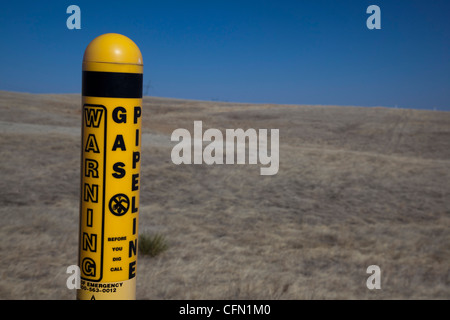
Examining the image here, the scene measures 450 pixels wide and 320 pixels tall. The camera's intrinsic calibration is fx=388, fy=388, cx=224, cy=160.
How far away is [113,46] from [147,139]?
19757 mm

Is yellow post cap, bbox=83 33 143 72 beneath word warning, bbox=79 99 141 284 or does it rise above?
above

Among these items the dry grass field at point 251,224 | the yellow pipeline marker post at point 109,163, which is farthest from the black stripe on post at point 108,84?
the dry grass field at point 251,224

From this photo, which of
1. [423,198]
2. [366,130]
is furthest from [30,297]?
[366,130]

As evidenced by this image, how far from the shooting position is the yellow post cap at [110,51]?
438 cm

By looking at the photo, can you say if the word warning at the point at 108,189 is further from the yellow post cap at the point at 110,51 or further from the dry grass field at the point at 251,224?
the dry grass field at the point at 251,224

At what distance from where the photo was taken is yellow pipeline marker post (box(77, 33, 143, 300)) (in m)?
4.40

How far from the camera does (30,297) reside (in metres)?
6.38

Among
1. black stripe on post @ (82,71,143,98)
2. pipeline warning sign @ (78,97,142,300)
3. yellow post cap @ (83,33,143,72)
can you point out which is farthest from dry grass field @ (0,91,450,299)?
yellow post cap @ (83,33,143,72)

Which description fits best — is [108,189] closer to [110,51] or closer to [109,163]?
[109,163]

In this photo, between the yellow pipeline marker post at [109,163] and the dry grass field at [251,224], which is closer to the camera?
the yellow pipeline marker post at [109,163]

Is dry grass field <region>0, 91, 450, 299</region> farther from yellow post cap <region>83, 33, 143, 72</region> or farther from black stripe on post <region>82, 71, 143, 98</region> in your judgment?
yellow post cap <region>83, 33, 143, 72</region>

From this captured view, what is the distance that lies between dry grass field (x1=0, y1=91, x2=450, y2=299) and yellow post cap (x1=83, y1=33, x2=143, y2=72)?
422 cm

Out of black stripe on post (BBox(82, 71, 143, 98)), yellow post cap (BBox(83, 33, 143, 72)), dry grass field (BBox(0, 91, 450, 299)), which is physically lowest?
dry grass field (BBox(0, 91, 450, 299))

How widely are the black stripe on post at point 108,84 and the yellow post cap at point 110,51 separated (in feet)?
0.40
